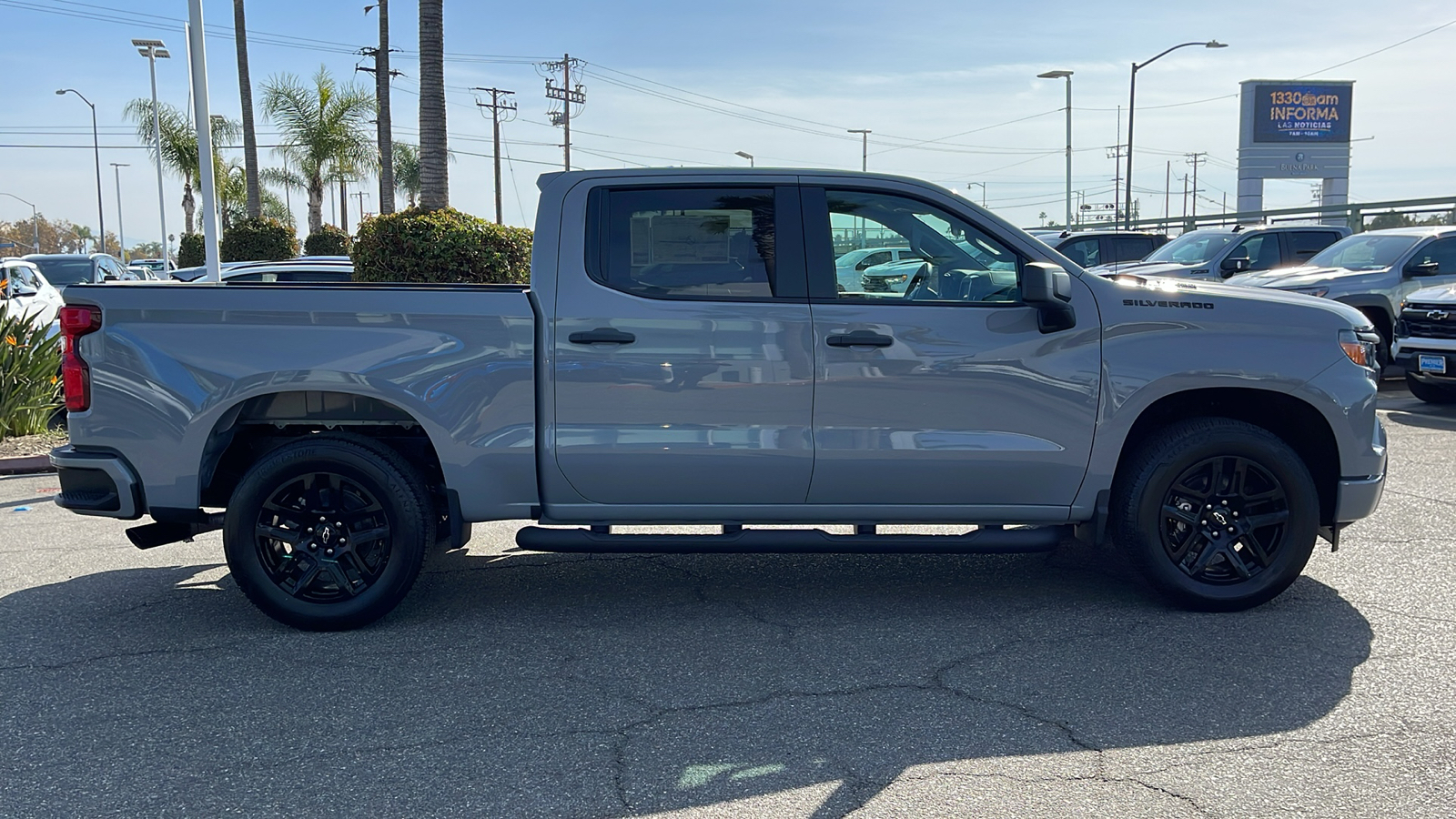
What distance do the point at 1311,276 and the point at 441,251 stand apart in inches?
414

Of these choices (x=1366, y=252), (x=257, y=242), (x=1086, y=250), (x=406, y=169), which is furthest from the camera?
(x=406, y=169)

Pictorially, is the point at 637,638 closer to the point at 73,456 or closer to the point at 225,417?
the point at 225,417

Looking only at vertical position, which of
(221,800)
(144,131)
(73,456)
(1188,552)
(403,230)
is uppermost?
(144,131)

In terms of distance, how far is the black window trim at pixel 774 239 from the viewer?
5035 millimetres

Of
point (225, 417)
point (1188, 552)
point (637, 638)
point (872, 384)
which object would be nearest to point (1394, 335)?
point (1188, 552)

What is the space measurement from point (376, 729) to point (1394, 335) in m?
12.3

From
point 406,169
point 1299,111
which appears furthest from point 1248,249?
point 1299,111

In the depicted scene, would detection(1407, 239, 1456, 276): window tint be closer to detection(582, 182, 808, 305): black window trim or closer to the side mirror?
the side mirror

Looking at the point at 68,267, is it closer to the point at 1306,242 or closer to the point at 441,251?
the point at 441,251

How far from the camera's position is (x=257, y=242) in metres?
28.6

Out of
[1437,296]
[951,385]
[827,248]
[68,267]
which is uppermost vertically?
[68,267]

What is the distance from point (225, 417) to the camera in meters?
5.09

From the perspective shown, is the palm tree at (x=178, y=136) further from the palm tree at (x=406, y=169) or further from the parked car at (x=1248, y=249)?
the parked car at (x=1248, y=249)

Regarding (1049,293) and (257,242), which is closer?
(1049,293)
